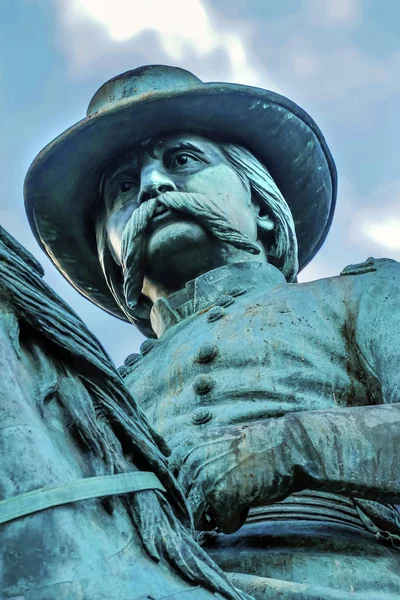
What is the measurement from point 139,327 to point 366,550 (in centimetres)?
348

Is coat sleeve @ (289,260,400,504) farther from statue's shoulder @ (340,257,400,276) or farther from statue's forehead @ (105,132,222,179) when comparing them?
statue's forehead @ (105,132,222,179)

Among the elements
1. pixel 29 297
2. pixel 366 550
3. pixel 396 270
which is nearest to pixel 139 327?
pixel 396 270

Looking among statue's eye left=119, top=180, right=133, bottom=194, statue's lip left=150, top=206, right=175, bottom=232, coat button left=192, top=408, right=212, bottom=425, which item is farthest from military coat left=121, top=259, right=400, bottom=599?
statue's eye left=119, top=180, right=133, bottom=194

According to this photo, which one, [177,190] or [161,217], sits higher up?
[177,190]

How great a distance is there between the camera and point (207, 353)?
598 cm

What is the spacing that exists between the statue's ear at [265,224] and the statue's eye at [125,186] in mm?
804

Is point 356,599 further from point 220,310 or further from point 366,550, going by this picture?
point 220,310

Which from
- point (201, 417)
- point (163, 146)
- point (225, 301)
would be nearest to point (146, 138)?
point (163, 146)

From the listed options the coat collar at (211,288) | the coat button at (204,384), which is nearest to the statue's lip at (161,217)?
A: the coat collar at (211,288)

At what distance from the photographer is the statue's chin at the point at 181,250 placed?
7.14 metres

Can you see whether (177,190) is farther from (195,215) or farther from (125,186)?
(125,186)

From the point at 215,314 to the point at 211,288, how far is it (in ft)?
1.62

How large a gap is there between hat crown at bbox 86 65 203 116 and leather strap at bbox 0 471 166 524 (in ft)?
16.7

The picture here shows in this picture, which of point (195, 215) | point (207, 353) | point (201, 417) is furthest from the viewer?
point (195, 215)
